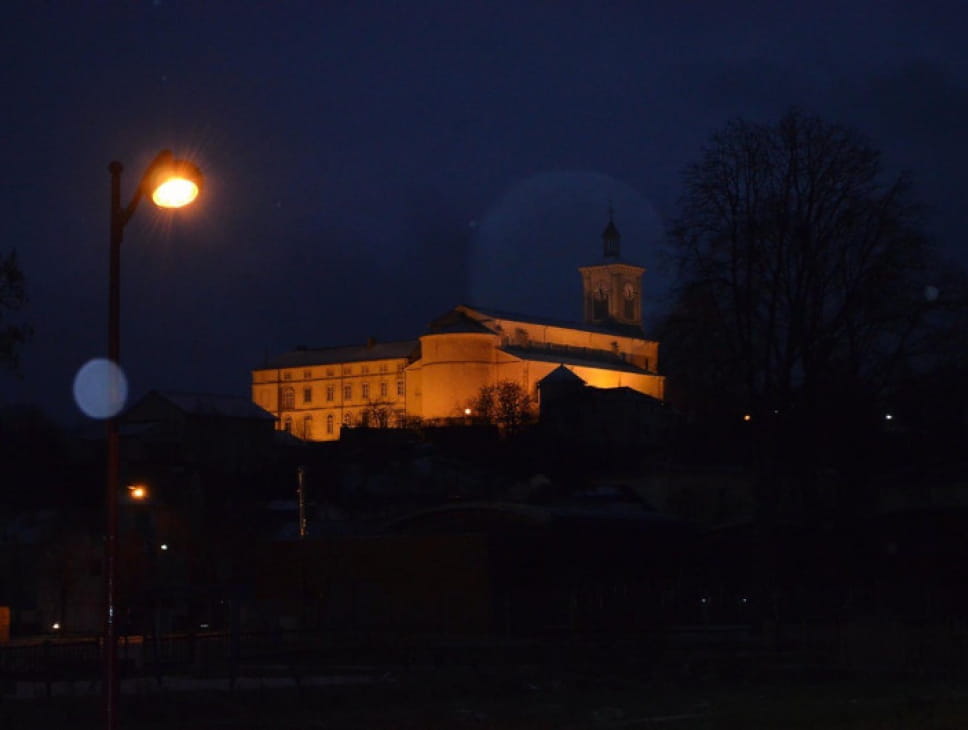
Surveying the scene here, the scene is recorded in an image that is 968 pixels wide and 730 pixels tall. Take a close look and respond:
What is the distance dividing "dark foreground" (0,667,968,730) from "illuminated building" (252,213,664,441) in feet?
403

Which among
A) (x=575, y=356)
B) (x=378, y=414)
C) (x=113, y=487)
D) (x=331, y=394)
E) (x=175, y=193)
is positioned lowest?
(x=113, y=487)

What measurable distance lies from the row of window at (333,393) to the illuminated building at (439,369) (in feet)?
0.40

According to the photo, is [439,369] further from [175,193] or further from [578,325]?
[175,193]

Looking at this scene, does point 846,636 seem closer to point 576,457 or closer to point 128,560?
point 128,560

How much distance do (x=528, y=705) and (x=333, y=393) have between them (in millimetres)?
151030

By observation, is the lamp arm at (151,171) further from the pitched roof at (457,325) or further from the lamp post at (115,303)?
the pitched roof at (457,325)

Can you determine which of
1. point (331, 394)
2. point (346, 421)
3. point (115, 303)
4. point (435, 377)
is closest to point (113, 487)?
point (115, 303)

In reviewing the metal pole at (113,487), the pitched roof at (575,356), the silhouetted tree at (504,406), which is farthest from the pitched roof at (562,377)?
the metal pole at (113,487)

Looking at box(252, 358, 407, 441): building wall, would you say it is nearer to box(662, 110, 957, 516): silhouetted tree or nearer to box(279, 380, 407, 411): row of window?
box(279, 380, 407, 411): row of window

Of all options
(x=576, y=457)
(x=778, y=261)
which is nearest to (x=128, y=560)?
(x=778, y=261)

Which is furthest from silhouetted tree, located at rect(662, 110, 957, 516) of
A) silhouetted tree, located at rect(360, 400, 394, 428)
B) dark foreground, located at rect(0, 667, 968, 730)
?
silhouetted tree, located at rect(360, 400, 394, 428)

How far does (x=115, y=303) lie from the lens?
13719mm

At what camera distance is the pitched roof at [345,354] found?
172 m

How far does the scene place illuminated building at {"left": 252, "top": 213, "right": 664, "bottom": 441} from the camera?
154 metres
